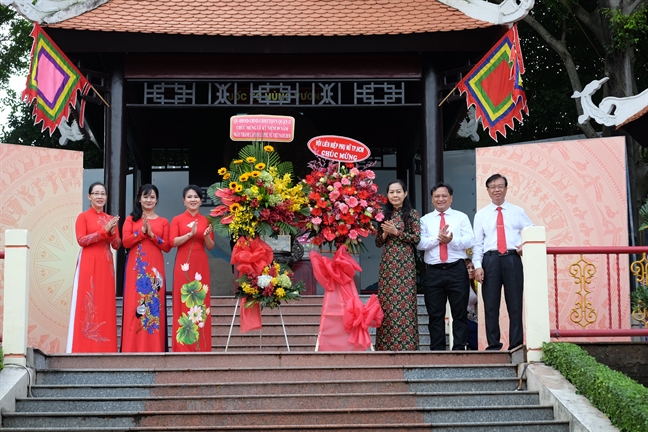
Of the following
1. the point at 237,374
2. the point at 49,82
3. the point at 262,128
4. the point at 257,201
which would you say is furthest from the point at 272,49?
the point at 237,374

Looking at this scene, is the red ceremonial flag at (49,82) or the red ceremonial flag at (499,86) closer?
the red ceremonial flag at (49,82)

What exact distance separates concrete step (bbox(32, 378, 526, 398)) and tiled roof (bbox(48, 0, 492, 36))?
4.89 m

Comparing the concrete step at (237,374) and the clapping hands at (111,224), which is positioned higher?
the clapping hands at (111,224)

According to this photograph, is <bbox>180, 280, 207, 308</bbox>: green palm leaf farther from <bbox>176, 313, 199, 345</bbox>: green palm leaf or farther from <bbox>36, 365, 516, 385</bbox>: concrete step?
<bbox>36, 365, 516, 385</bbox>: concrete step

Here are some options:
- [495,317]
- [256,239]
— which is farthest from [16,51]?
[495,317]

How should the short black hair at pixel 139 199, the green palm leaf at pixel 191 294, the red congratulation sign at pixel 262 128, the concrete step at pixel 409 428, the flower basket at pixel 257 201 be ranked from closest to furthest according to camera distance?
the concrete step at pixel 409 428 → the flower basket at pixel 257 201 → the green palm leaf at pixel 191 294 → the short black hair at pixel 139 199 → the red congratulation sign at pixel 262 128

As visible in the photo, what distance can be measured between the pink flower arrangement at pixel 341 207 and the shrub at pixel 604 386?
6.10ft

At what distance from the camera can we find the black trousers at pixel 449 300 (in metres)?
7.89

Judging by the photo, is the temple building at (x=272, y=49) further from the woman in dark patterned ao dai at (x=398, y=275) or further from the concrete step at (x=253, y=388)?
the concrete step at (x=253, y=388)

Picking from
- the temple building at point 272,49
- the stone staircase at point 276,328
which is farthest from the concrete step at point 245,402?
the temple building at point 272,49

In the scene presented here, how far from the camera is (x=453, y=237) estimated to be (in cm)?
796

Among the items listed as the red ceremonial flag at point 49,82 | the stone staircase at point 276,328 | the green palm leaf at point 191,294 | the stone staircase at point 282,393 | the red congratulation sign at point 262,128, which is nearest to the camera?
the stone staircase at point 282,393

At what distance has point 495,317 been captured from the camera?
25.1 feet

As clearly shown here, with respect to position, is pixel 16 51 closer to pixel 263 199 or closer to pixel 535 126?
pixel 535 126
